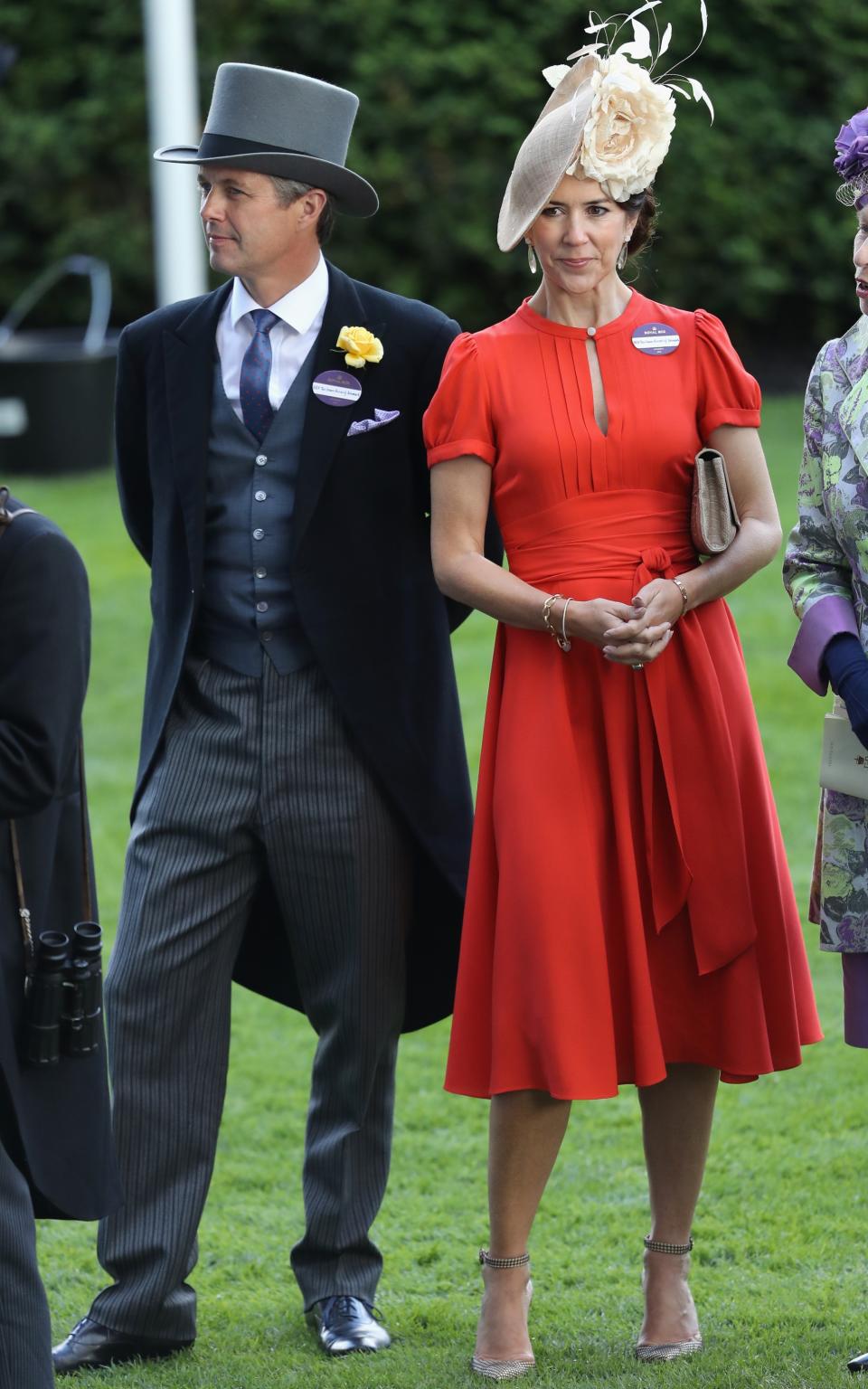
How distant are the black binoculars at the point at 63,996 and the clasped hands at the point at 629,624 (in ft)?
3.13

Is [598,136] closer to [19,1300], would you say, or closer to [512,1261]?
[512,1261]

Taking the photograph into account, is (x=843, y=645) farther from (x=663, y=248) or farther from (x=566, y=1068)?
(x=663, y=248)

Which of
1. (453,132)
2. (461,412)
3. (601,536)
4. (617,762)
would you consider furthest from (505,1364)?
(453,132)

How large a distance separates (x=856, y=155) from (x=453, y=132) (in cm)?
1216

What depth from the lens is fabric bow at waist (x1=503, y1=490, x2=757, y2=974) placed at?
11.9 feet

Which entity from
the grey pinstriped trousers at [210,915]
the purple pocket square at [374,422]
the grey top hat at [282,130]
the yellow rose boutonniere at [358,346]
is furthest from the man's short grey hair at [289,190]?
the grey pinstriped trousers at [210,915]

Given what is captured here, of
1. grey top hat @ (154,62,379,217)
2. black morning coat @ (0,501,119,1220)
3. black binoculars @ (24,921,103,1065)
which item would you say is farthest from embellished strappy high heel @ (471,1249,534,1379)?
grey top hat @ (154,62,379,217)

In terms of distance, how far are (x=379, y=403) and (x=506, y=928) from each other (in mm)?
1037

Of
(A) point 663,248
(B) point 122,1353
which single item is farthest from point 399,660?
(A) point 663,248

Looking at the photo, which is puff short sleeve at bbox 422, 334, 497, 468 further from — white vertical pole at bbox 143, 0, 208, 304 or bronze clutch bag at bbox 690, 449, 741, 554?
white vertical pole at bbox 143, 0, 208, 304

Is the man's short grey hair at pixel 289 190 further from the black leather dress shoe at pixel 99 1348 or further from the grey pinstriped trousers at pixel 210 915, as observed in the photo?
the black leather dress shoe at pixel 99 1348

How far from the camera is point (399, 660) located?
399cm

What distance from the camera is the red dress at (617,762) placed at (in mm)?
3605

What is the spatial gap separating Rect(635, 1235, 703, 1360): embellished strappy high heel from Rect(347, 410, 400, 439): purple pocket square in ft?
5.13
